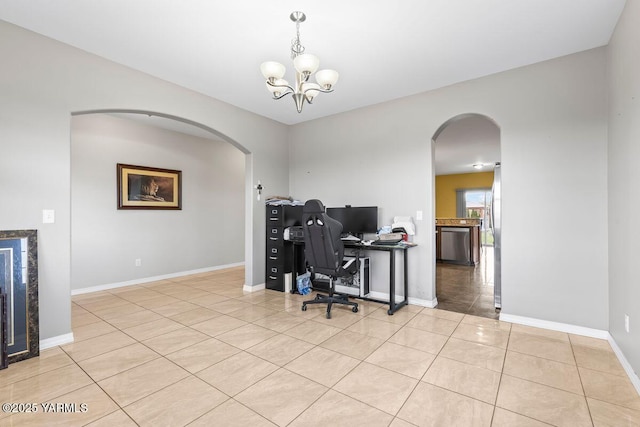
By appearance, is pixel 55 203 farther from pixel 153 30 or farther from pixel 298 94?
pixel 298 94

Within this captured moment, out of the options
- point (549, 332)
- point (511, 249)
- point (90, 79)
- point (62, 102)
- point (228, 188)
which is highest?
point (90, 79)

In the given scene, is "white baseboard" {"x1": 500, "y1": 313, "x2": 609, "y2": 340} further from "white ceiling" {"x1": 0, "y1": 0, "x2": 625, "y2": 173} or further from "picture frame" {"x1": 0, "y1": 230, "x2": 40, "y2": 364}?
"picture frame" {"x1": 0, "y1": 230, "x2": 40, "y2": 364}

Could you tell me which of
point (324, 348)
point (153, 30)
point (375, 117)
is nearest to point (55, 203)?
point (153, 30)

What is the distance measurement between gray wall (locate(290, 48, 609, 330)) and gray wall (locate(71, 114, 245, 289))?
3.89m

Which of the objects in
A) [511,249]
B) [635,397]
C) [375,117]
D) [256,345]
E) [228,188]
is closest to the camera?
[635,397]

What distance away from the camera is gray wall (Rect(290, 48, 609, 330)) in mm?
2791

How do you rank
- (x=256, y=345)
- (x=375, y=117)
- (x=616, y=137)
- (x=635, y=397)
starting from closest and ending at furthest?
(x=635, y=397) < (x=616, y=137) < (x=256, y=345) < (x=375, y=117)

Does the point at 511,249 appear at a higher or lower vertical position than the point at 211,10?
lower

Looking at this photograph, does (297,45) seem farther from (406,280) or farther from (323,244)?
(406,280)

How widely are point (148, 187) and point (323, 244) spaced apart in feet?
11.8

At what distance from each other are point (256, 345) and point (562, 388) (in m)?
2.32

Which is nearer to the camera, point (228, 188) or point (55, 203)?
point (55, 203)

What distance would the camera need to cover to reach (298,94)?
2564 millimetres

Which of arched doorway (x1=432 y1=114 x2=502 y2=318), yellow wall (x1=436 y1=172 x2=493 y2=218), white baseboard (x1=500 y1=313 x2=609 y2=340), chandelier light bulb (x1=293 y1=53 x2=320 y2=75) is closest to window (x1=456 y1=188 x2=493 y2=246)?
arched doorway (x1=432 y1=114 x2=502 y2=318)
